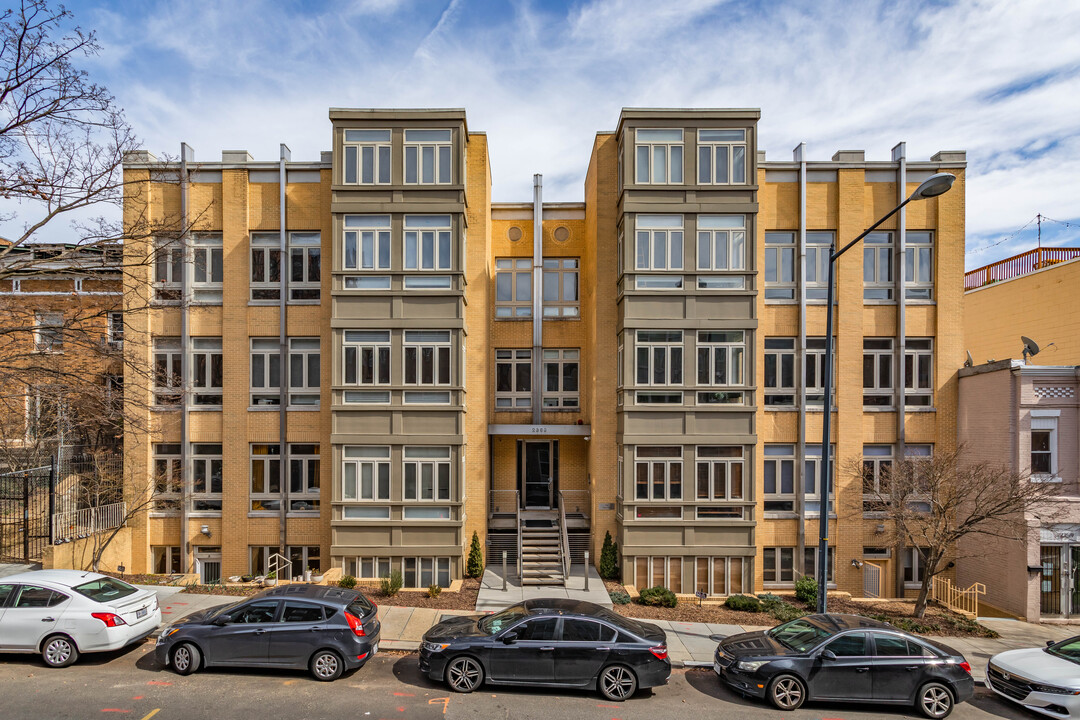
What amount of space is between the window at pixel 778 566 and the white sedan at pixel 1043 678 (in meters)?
7.06

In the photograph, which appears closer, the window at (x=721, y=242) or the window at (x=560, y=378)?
the window at (x=721, y=242)

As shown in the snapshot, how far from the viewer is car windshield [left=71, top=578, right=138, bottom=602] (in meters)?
10.2

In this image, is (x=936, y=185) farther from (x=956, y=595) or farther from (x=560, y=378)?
(x=956, y=595)

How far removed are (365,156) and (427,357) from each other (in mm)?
6066

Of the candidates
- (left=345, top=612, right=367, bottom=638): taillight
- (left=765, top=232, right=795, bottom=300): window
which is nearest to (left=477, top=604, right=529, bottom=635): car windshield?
(left=345, top=612, right=367, bottom=638): taillight

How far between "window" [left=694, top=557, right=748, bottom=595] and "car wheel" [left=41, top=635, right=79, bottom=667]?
14074mm

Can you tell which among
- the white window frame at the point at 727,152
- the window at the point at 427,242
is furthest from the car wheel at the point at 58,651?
the white window frame at the point at 727,152

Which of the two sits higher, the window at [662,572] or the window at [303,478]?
the window at [303,478]

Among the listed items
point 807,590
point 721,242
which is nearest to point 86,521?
point 721,242

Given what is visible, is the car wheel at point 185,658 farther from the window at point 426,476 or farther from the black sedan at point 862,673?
the black sedan at point 862,673

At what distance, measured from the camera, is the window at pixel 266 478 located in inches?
687

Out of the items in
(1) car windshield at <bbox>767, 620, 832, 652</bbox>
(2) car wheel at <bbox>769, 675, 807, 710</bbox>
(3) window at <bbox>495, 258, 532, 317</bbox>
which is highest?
(3) window at <bbox>495, 258, 532, 317</bbox>

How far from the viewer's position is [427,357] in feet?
54.7

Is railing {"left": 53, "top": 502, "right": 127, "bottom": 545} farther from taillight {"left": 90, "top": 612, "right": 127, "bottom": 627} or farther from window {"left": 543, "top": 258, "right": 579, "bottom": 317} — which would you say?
window {"left": 543, "top": 258, "right": 579, "bottom": 317}
